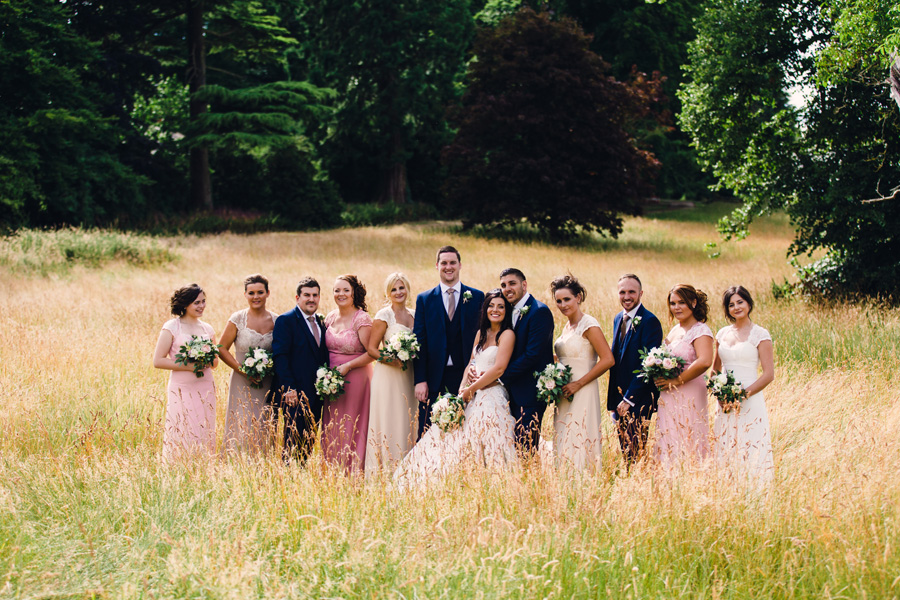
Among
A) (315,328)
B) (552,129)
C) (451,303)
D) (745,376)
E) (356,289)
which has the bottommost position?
(745,376)

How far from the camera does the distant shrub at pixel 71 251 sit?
16406 millimetres

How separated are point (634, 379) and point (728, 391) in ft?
2.21

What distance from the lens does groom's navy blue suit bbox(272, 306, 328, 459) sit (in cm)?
575

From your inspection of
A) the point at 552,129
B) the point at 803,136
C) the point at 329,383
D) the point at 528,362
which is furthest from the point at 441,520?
the point at 552,129

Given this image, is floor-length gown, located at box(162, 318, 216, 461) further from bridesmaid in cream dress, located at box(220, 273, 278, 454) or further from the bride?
the bride

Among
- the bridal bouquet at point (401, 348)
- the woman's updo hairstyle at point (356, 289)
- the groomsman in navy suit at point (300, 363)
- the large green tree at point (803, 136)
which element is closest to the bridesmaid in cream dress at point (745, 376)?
the bridal bouquet at point (401, 348)

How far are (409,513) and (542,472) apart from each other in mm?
844

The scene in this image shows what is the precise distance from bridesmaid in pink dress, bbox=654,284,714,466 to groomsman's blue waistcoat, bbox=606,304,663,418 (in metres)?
0.13

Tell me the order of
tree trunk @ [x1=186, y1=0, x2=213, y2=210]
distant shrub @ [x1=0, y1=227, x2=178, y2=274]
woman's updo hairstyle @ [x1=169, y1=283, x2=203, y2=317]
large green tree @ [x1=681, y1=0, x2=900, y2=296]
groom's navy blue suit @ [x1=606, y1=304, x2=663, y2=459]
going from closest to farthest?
groom's navy blue suit @ [x1=606, y1=304, x2=663, y2=459] < woman's updo hairstyle @ [x1=169, y1=283, x2=203, y2=317] < large green tree @ [x1=681, y1=0, x2=900, y2=296] < distant shrub @ [x1=0, y1=227, x2=178, y2=274] < tree trunk @ [x1=186, y1=0, x2=213, y2=210]

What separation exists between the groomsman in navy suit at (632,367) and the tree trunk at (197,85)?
91.9ft

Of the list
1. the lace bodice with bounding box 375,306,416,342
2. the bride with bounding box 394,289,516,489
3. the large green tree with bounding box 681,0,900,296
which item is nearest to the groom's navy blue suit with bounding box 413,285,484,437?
the lace bodice with bounding box 375,306,416,342

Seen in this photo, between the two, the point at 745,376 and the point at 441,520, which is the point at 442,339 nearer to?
the point at 745,376

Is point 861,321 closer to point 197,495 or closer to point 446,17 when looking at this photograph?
point 197,495

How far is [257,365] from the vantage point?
5656 millimetres
